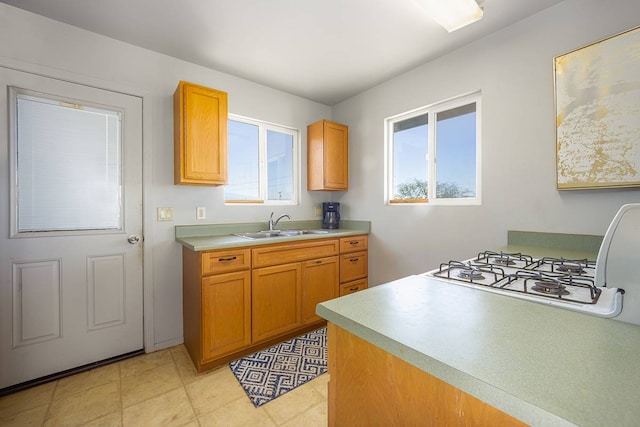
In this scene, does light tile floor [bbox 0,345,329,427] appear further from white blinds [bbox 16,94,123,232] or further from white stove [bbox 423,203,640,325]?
white stove [bbox 423,203,640,325]

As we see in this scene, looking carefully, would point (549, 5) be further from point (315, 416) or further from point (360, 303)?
point (315, 416)

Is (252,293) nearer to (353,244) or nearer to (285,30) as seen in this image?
(353,244)

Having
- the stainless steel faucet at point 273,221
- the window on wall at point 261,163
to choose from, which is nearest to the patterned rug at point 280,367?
the stainless steel faucet at point 273,221

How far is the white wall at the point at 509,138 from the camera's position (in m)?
1.62

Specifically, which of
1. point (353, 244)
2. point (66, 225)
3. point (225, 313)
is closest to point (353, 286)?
point (353, 244)

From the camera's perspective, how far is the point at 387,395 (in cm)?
64

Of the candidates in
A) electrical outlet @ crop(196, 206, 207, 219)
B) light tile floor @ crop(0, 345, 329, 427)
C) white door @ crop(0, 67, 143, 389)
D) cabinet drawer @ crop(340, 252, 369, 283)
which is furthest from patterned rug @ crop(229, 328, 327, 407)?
electrical outlet @ crop(196, 206, 207, 219)

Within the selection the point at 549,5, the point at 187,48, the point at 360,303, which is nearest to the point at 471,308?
the point at 360,303

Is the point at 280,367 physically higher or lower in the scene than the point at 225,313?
lower

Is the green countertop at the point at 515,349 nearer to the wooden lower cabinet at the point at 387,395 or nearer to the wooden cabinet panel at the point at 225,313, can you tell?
the wooden lower cabinet at the point at 387,395

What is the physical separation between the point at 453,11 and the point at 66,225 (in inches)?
115

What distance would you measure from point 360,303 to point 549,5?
229cm

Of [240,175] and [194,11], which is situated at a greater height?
[194,11]

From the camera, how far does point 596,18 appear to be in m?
1.58
